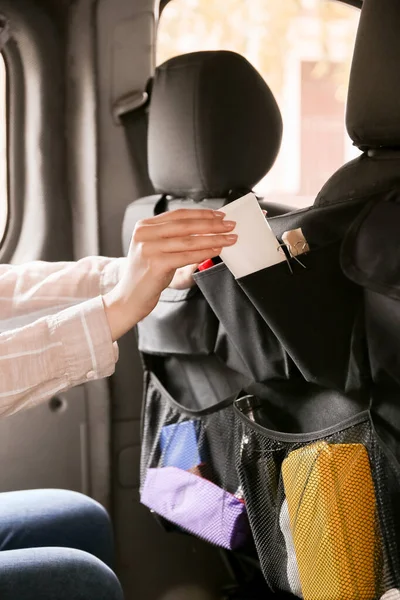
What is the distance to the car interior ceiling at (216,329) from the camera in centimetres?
119

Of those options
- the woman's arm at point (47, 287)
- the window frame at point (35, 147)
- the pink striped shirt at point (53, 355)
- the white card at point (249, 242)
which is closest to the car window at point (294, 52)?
the window frame at point (35, 147)

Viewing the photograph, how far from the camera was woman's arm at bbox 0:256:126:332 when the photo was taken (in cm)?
157

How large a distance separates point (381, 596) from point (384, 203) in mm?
536

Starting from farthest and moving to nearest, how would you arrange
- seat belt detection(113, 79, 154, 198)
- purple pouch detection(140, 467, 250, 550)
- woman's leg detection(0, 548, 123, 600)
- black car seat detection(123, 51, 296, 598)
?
seat belt detection(113, 79, 154, 198) → black car seat detection(123, 51, 296, 598) → purple pouch detection(140, 467, 250, 550) → woman's leg detection(0, 548, 123, 600)

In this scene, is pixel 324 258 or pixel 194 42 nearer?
pixel 324 258

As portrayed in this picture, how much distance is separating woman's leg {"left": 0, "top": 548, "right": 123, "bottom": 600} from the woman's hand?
0.38m

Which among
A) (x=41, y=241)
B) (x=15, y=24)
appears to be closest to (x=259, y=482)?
(x=41, y=241)

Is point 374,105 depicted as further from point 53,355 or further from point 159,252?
point 53,355

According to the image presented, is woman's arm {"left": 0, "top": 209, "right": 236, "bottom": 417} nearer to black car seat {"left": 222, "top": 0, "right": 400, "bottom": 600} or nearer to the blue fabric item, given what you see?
black car seat {"left": 222, "top": 0, "right": 400, "bottom": 600}

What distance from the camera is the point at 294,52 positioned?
98.2 inches

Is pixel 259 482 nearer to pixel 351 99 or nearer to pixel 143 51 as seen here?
pixel 351 99

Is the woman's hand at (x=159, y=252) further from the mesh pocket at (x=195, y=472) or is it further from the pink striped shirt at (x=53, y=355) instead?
the mesh pocket at (x=195, y=472)

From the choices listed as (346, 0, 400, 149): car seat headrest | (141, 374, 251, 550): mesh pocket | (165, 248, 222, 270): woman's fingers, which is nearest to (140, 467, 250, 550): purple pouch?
(141, 374, 251, 550): mesh pocket

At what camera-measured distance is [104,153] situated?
6.95ft
